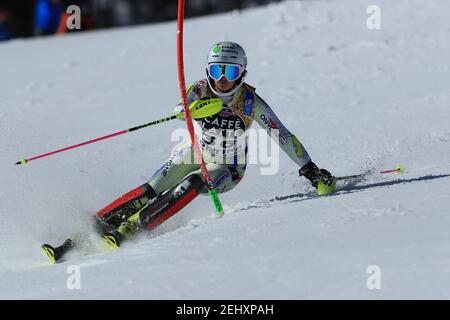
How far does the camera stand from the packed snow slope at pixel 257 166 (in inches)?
181

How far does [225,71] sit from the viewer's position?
609 centimetres

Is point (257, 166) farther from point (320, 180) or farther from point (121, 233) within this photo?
point (121, 233)

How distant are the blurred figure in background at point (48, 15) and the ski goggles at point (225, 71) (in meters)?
10.2

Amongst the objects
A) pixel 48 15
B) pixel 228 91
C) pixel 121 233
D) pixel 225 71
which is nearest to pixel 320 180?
pixel 228 91

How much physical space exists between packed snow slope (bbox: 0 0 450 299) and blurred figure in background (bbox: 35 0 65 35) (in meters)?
0.72

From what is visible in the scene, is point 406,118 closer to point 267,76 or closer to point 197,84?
point 267,76

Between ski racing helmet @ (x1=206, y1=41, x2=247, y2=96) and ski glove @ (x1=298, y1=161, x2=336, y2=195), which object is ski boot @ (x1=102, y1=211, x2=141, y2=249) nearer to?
ski racing helmet @ (x1=206, y1=41, x2=247, y2=96)

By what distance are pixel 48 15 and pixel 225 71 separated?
10718mm

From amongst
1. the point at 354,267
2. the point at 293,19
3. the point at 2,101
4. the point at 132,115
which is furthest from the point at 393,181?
the point at 293,19

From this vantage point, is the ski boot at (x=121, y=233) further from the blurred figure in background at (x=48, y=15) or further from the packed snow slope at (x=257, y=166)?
the blurred figure in background at (x=48, y=15)

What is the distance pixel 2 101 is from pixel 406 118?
515 cm

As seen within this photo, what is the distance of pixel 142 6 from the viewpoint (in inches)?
928

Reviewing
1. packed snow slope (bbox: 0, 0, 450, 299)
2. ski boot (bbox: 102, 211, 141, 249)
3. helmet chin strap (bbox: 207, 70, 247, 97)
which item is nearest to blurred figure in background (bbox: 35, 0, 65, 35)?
packed snow slope (bbox: 0, 0, 450, 299)

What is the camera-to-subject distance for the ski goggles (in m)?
6.08
